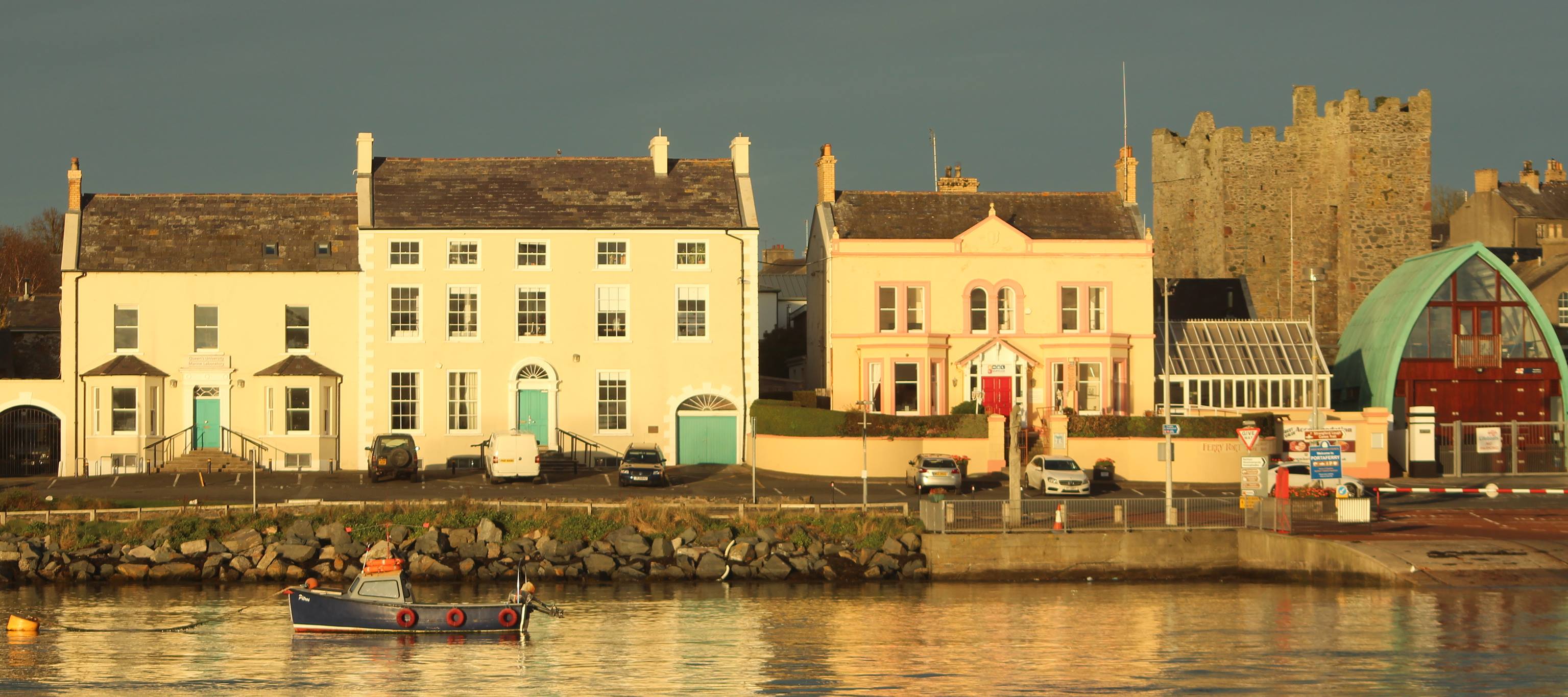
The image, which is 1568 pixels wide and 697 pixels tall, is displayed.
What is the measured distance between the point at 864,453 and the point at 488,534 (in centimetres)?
1185

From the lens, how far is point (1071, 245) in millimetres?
63719

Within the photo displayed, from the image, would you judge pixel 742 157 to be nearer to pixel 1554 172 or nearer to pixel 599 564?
pixel 599 564

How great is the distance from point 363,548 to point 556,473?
1199 cm

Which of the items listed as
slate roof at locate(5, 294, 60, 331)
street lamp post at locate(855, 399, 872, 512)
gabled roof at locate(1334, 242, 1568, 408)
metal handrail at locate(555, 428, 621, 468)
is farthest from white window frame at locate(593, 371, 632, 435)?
gabled roof at locate(1334, 242, 1568, 408)


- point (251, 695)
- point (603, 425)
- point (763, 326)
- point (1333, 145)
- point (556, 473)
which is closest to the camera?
point (251, 695)

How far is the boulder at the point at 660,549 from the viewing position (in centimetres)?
4662

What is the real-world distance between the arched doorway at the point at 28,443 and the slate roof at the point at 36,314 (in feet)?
33.1

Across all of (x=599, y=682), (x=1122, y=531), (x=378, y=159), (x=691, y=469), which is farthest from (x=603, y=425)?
(x=599, y=682)

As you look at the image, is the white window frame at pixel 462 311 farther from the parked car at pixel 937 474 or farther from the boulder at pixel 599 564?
the boulder at pixel 599 564

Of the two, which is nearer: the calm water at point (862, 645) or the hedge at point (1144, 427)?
the calm water at point (862, 645)

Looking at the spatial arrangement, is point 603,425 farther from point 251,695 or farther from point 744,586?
point 251,695

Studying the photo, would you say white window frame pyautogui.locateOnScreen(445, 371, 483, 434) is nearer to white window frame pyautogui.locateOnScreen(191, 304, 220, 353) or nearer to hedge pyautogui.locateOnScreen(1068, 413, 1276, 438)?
white window frame pyautogui.locateOnScreen(191, 304, 220, 353)

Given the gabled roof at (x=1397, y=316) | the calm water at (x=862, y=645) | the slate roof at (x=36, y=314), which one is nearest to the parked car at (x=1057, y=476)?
the calm water at (x=862, y=645)

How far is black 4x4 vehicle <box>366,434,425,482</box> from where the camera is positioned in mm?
55562
